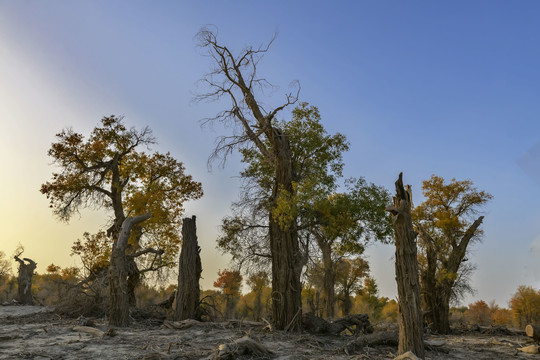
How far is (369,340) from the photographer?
11.2m

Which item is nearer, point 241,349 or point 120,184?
point 241,349

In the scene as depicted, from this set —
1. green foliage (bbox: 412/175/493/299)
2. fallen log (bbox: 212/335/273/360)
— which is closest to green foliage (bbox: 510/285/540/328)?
green foliage (bbox: 412/175/493/299)

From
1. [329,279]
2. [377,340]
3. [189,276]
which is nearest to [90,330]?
[189,276]

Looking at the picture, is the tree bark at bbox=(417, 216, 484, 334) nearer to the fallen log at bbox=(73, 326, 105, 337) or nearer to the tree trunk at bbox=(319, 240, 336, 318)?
the tree trunk at bbox=(319, 240, 336, 318)

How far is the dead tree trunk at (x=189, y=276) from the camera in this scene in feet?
49.9

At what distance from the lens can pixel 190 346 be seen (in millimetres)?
9602

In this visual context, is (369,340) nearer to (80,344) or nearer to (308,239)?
(308,239)

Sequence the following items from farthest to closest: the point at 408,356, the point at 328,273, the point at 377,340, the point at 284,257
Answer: the point at 328,273 → the point at 284,257 → the point at 377,340 → the point at 408,356

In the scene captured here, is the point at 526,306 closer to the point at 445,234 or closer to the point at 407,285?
the point at 445,234

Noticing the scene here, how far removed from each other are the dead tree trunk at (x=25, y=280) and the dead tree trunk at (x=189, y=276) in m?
16.7

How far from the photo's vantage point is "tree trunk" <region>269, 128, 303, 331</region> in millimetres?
13836

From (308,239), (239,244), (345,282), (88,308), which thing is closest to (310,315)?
(308,239)

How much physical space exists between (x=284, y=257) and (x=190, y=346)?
549 centimetres

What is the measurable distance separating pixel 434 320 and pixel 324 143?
11.7 m
